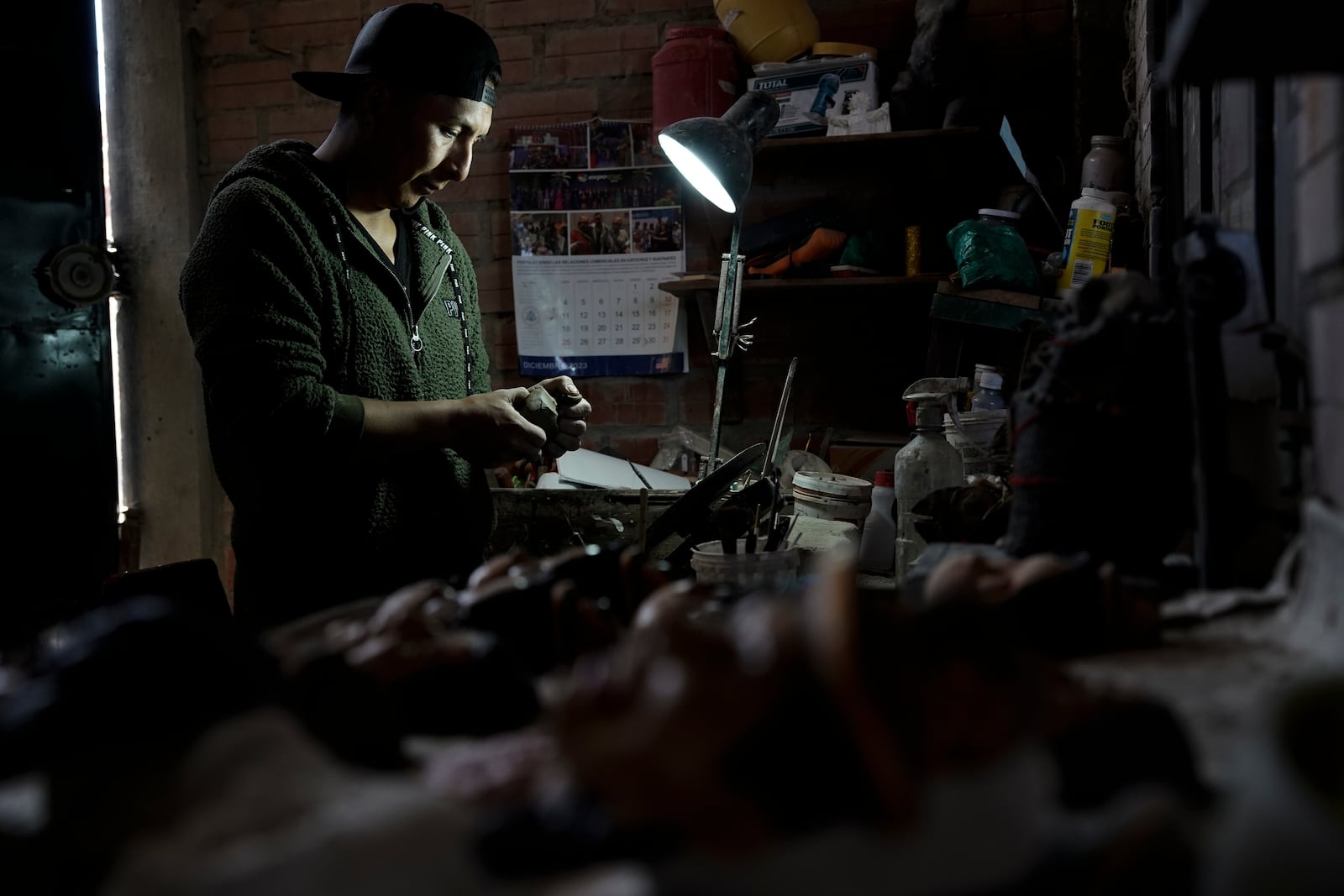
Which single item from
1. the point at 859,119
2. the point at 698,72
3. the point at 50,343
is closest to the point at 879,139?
the point at 859,119

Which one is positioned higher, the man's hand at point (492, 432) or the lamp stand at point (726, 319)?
the lamp stand at point (726, 319)

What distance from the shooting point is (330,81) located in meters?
2.33

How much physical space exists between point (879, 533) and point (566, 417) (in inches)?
35.1

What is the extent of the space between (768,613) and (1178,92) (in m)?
2.17

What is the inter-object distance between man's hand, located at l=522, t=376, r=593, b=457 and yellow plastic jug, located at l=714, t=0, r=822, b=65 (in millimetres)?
1524

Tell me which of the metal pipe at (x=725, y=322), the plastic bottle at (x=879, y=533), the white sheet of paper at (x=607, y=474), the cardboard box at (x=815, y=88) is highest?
the cardboard box at (x=815, y=88)

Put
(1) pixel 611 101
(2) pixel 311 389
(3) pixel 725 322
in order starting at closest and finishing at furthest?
(2) pixel 311 389, (3) pixel 725 322, (1) pixel 611 101

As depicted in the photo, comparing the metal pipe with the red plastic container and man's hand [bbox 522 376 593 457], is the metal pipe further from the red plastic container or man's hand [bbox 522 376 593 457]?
the red plastic container

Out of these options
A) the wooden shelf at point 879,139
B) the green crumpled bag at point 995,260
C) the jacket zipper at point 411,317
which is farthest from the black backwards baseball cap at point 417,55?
the green crumpled bag at point 995,260

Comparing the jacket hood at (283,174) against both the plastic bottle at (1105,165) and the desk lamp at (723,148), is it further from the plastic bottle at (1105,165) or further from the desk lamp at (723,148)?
the plastic bottle at (1105,165)

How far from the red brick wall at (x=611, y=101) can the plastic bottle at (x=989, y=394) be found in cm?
93

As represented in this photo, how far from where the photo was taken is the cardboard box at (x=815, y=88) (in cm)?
335

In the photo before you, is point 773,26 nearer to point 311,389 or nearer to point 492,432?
point 492,432

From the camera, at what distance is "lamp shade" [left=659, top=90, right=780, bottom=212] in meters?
2.65
